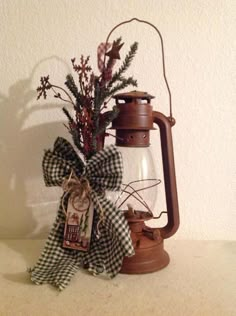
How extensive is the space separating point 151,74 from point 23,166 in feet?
1.19

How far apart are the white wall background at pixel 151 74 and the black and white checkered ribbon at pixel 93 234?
0.19 meters

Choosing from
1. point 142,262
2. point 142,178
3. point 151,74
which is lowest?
point 142,262

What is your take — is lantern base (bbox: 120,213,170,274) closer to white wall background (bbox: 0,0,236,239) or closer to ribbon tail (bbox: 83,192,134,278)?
ribbon tail (bbox: 83,192,134,278)

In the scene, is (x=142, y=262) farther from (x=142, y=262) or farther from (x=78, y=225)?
(x=78, y=225)

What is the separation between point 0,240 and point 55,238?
0.78 feet

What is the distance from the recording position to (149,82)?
73 centimetres

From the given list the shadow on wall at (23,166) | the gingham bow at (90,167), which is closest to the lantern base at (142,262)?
the gingham bow at (90,167)

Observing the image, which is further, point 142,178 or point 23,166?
point 23,166

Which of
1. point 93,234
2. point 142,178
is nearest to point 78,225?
point 93,234

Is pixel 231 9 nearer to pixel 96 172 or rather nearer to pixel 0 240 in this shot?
pixel 96 172

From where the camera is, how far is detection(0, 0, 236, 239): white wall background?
0.72m

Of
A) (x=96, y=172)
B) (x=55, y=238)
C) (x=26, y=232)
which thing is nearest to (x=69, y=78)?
(x=96, y=172)

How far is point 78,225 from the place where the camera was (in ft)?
1.87

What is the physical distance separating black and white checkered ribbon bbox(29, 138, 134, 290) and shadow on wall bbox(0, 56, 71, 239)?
0.61 feet
